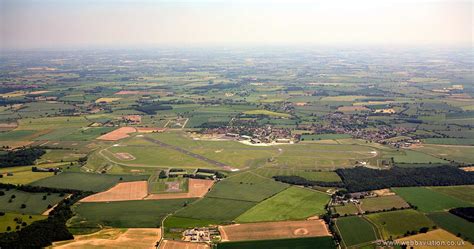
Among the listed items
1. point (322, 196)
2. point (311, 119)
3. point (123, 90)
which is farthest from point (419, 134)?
point (123, 90)

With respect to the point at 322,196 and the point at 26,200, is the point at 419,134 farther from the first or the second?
the point at 26,200

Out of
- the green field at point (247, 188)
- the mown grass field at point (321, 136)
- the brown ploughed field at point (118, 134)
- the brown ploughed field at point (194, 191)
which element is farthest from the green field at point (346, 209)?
the brown ploughed field at point (118, 134)

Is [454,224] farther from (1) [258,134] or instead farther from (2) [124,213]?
A: (1) [258,134]

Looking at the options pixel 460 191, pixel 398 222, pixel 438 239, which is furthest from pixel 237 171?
pixel 438 239

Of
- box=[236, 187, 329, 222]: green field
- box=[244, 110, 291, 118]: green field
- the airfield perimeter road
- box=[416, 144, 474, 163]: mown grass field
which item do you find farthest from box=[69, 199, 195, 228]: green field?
box=[244, 110, 291, 118]: green field

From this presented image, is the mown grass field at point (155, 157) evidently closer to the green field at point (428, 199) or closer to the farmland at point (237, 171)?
the farmland at point (237, 171)

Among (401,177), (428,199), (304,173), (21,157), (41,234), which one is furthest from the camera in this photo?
(21,157)

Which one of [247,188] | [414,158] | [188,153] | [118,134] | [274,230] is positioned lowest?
[274,230]

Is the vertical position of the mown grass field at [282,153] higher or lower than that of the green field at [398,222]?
higher
